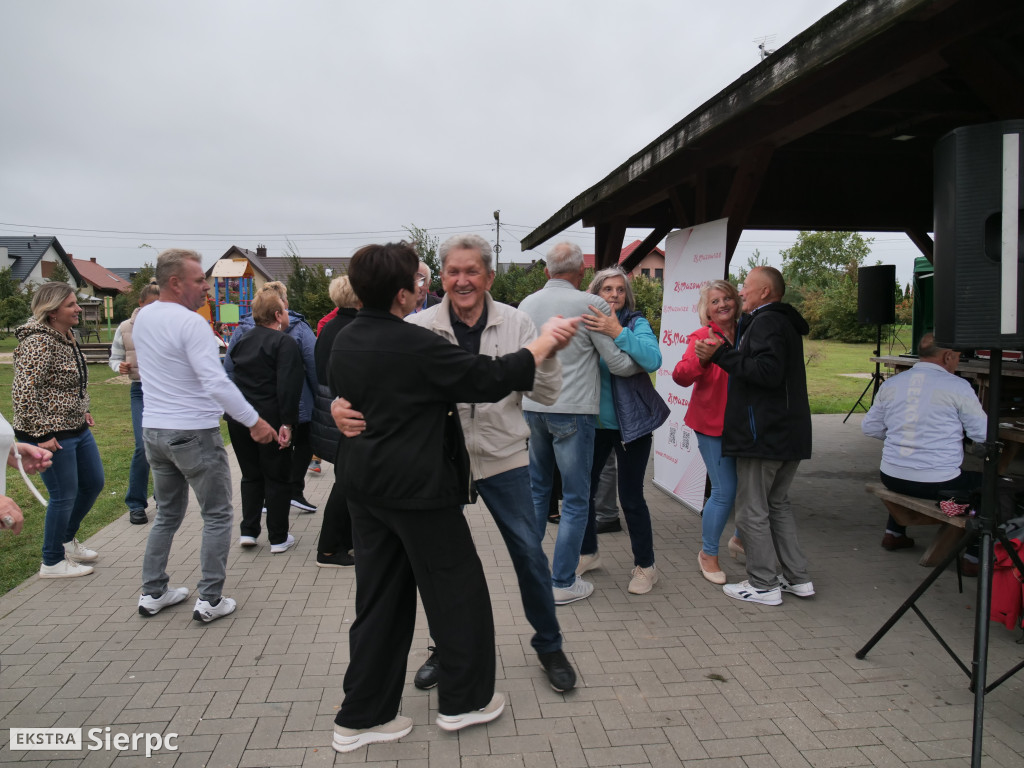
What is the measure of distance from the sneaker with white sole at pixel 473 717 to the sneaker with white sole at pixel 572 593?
1.14m

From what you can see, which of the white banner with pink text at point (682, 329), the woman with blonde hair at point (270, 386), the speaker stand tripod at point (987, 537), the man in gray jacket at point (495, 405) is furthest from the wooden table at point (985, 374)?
the woman with blonde hair at point (270, 386)

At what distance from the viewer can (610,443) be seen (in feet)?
13.3

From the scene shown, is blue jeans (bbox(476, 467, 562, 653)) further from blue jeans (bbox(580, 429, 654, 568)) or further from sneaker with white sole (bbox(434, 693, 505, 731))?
blue jeans (bbox(580, 429, 654, 568))

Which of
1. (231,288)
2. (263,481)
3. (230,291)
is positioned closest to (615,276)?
(263,481)

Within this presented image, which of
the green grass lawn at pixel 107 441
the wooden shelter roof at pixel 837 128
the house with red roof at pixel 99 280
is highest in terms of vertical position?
the house with red roof at pixel 99 280

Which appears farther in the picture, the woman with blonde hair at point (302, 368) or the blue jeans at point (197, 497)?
the woman with blonde hair at point (302, 368)

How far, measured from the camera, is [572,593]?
3.93 metres

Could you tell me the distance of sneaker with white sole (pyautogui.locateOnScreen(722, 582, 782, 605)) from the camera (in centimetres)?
394

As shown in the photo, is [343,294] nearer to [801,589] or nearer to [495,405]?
[495,405]

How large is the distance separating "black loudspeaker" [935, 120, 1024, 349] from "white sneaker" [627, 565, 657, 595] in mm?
2105

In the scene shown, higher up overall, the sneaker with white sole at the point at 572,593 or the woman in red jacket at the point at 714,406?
the woman in red jacket at the point at 714,406

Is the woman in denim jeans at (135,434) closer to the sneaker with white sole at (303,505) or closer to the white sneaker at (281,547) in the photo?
the sneaker with white sole at (303,505)

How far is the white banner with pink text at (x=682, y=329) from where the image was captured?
18.0ft

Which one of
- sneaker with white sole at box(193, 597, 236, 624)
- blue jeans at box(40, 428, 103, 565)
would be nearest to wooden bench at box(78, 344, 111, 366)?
blue jeans at box(40, 428, 103, 565)
